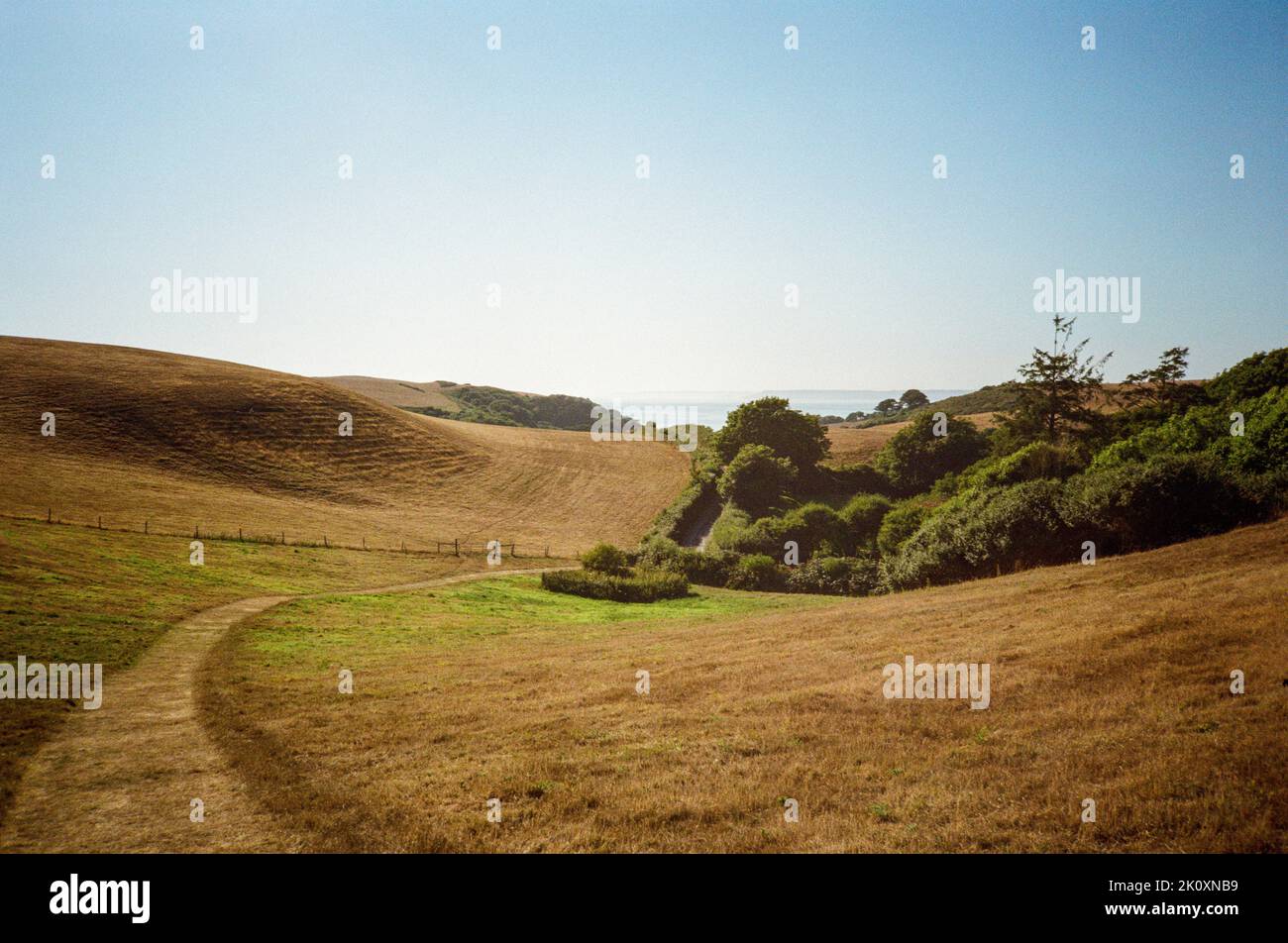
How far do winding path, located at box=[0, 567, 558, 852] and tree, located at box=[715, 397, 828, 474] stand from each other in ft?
205

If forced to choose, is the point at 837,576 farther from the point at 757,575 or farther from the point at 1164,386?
the point at 1164,386

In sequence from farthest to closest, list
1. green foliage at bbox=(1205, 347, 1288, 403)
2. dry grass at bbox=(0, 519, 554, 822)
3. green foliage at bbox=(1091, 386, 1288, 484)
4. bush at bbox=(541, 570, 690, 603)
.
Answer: bush at bbox=(541, 570, 690, 603)
green foliage at bbox=(1205, 347, 1288, 403)
green foliage at bbox=(1091, 386, 1288, 484)
dry grass at bbox=(0, 519, 554, 822)


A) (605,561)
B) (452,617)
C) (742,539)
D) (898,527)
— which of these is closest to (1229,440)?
(898,527)

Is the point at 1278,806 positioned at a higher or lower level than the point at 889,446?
lower

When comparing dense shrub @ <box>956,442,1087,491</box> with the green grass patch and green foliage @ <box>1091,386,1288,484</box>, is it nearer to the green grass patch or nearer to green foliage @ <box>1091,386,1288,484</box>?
green foliage @ <box>1091,386,1288,484</box>

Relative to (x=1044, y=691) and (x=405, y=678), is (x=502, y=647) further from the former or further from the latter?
(x=1044, y=691)

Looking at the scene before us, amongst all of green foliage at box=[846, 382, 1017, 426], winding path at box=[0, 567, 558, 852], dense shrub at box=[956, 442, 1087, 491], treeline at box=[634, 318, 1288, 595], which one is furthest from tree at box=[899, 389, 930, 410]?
winding path at box=[0, 567, 558, 852]

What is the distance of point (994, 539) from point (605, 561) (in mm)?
28261

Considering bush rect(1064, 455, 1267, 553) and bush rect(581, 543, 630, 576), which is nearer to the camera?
bush rect(1064, 455, 1267, 553)

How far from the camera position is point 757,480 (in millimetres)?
67188

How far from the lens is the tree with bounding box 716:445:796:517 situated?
219 ft

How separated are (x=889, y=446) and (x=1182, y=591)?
191 feet
